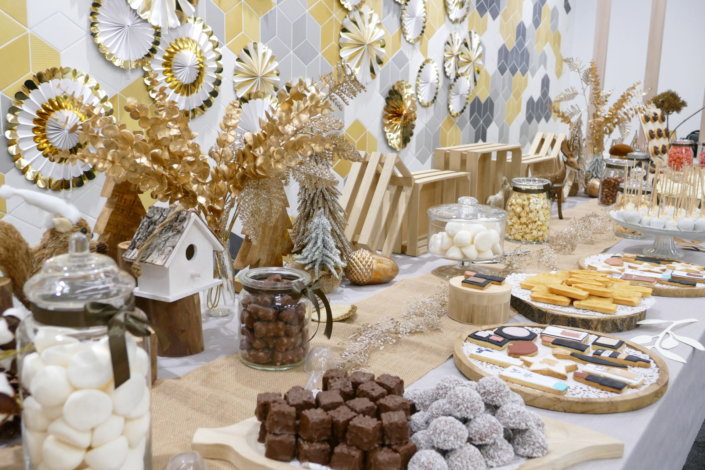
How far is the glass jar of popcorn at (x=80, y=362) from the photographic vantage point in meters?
0.71

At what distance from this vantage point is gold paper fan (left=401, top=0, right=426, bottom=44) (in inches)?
92.0

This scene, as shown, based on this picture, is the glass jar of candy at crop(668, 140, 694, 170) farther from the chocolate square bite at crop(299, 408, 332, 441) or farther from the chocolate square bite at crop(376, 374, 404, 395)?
the chocolate square bite at crop(299, 408, 332, 441)

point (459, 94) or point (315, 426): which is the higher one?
point (459, 94)

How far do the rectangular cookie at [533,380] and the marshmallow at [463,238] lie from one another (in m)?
0.67

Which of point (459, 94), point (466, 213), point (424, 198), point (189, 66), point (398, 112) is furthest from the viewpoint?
point (459, 94)

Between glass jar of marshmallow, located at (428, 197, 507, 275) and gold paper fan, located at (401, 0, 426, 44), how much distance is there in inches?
30.7

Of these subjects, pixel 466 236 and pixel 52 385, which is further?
pixel 466 236

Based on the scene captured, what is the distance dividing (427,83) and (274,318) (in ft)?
5.15

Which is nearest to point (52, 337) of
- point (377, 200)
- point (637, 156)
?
point (377, 200)

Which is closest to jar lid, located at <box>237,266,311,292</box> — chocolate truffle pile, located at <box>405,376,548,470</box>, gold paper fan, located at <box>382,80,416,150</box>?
chocolate truffle pile, located at <box>405,376,548,470</box>

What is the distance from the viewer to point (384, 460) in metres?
0.82

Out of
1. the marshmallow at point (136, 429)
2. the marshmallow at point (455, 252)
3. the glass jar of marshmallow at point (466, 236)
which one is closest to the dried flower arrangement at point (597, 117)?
the glass jar of marshmallow at point (466, 236)

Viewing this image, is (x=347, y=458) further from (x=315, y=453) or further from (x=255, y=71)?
(x=255, y=71)

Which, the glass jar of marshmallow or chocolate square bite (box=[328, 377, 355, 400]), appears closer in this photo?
chocolate square bite (box=[328, 377, 355, 400])
